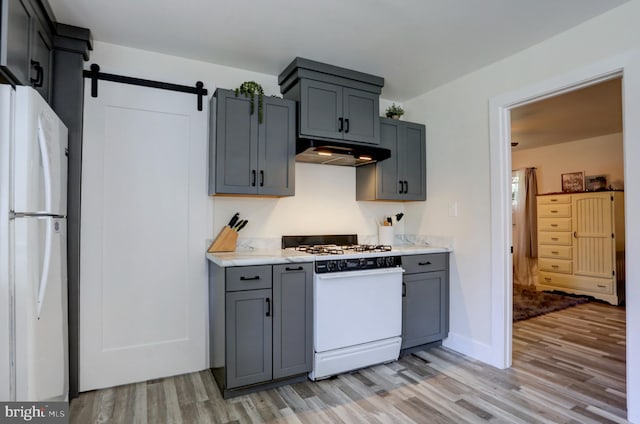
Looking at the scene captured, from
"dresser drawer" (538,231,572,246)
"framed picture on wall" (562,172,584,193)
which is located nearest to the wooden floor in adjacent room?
"dresser drawer" (538,231,572,246)

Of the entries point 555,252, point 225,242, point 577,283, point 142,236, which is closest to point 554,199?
point 555,252

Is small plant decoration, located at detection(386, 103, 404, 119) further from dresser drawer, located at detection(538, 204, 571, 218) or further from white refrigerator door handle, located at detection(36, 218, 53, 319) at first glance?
dresser drawer, located at detection(538, 204, 571, 218)

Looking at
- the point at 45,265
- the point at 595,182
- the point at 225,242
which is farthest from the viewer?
the point at 595,182

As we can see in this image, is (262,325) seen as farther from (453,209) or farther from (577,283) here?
(577,283)

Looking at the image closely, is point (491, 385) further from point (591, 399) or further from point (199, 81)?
point (199, 81)

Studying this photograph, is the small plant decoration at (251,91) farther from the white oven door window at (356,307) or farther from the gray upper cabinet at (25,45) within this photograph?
the white oven door window at (356,307)

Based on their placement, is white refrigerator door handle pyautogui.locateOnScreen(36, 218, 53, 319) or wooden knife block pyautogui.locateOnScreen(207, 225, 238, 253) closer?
white refrigerator door handle pyautogui.locateOnScreen(36, 218, 53, 319)

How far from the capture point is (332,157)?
3.00 meters

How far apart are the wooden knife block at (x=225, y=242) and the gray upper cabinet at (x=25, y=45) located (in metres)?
1.42

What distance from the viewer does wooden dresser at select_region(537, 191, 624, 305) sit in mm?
4871

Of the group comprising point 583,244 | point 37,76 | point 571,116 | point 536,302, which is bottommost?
point 536,302

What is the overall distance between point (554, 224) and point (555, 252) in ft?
1.50

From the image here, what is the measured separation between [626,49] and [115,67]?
3.37 metres

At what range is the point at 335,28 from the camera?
2.31 metres
